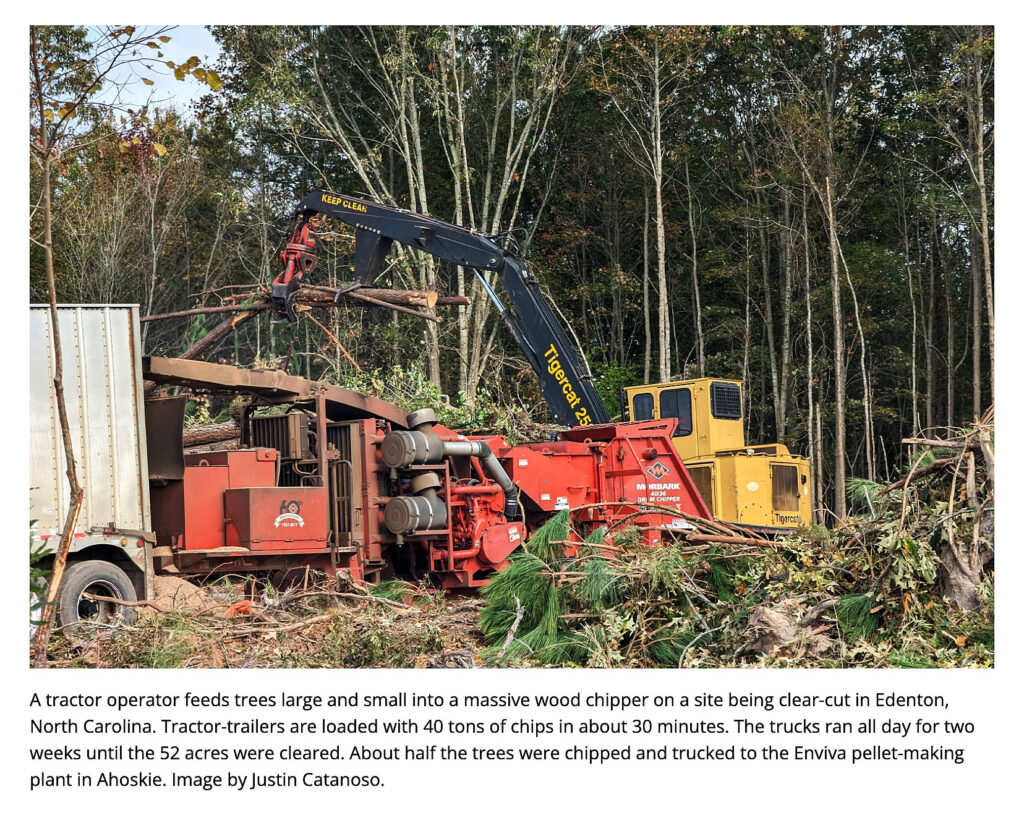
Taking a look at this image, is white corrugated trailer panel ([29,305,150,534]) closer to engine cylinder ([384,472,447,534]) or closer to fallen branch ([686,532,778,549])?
engine cylinder ([384,472,447,534])

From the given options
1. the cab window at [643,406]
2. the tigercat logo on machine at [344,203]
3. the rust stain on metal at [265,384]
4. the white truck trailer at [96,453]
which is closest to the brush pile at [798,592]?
the white truck trailer at [96,453]

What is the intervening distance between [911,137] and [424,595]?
74.7ft

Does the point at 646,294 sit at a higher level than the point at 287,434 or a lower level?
higher

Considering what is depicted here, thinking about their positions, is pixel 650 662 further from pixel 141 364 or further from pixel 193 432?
pixel 193 432

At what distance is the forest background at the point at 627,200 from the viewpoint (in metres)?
26.0

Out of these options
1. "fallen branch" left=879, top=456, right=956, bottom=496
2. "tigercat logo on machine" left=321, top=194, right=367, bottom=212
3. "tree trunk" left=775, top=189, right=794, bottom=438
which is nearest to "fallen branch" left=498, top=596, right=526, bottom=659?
"fallen branch" left=879, top=456, right=956, bottom=496

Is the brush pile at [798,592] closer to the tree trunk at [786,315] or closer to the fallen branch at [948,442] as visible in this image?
the fallen branch at [948,442]

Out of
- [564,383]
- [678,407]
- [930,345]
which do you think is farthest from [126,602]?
[930,345]

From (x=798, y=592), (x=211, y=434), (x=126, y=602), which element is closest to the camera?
(x=798, y=592)

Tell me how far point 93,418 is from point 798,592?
6.01 metres

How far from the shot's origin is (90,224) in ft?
88.9

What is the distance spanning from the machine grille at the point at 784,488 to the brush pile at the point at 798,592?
7272 mm

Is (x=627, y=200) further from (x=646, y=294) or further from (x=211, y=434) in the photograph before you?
(x=211, y=434)

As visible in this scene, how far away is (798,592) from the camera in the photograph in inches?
311
